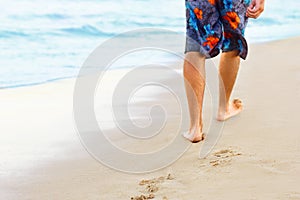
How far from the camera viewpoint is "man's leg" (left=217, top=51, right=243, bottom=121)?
8.90 feet

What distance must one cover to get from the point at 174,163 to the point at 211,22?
0.71 m

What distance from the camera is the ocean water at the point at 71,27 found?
5.75 meters

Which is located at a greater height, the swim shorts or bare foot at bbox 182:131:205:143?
the swim shorts

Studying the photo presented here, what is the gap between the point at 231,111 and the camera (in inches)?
110

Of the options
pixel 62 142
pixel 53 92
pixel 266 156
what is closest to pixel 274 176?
pixel 266 156

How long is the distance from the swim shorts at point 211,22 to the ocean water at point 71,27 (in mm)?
2624

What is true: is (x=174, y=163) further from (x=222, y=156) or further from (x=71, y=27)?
(x=71, y=27)

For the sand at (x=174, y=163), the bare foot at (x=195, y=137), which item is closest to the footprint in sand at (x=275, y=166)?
the sand at (x=174, y=163)

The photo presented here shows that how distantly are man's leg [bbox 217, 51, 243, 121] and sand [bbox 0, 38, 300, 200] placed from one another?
7 centimetres

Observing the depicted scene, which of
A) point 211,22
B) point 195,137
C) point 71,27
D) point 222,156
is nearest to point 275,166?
point 222,156

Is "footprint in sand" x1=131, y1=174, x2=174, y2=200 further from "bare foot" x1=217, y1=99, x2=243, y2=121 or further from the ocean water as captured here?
the ocean water

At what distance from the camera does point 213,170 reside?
6.58 feet

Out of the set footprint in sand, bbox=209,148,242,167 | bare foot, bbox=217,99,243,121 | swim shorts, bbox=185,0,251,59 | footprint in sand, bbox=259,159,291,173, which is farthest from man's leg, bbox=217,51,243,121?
footprint in sand, bbox=259,159,291,173

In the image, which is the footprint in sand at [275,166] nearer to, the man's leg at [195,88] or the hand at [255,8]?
the man's leg at [195,88]
